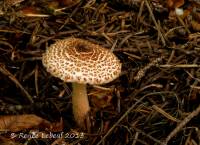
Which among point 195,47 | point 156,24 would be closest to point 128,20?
point 156,24

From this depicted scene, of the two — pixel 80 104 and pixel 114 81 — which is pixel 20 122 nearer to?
pixel 80 104

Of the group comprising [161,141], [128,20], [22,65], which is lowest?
[161,141]

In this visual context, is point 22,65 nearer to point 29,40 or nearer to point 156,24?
point 29,40

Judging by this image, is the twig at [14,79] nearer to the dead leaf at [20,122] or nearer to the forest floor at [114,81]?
the forest floor at [114,81]

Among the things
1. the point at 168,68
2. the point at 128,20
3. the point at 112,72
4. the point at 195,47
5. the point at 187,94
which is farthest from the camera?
the point at 128,20

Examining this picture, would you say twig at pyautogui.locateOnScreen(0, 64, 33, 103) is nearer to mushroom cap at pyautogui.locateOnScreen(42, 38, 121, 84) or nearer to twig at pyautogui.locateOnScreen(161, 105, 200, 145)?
mushroom cap at pyautogui.locateOnScreen(42, 38, 121, 84)

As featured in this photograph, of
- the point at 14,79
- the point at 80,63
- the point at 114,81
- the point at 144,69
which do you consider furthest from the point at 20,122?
the point at 144,69

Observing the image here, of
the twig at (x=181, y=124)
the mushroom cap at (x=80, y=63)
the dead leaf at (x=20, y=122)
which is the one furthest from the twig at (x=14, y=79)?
the twig at (x=181, y=124)

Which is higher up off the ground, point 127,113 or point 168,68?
point 168,68
